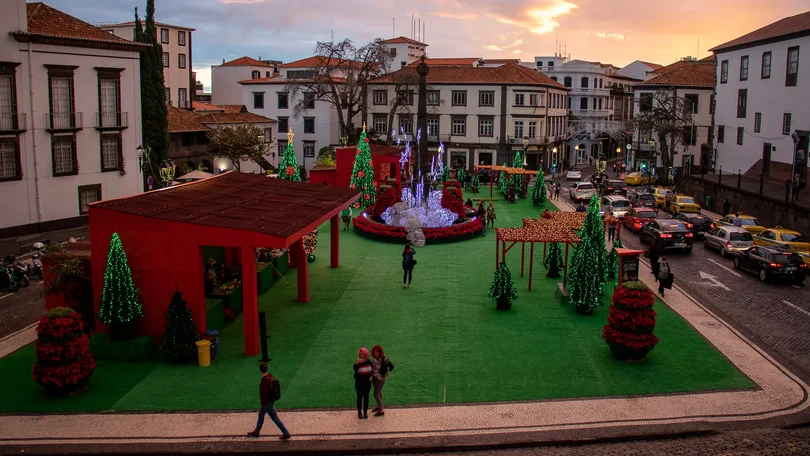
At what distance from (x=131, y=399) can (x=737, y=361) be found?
1467cm

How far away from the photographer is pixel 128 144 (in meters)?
42.3

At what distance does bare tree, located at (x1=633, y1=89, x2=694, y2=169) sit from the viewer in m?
71.4

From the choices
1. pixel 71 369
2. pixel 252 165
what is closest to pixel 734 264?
pixel 71 369

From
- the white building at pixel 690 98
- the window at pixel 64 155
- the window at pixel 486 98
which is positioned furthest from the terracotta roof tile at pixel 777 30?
the window at pixel 64 155

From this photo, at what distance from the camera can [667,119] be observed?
73.5 meters

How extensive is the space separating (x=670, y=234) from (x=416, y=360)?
20.2 m

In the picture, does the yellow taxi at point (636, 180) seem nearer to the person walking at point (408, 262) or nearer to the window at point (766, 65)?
the window at point (766, 65)

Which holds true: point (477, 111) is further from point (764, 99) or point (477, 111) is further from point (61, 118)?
point (61, 118)

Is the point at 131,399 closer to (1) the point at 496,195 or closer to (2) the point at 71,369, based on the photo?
(2) the point at 71,369

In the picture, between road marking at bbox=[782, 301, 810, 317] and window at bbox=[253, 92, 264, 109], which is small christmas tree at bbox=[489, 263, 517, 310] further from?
window at bbox=[253, 92, 264, 109]

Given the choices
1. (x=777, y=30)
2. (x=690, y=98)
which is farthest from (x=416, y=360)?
(x=690, y=98)

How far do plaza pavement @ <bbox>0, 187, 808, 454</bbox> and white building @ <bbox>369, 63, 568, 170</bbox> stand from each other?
5989cm

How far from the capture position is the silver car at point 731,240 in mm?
33500

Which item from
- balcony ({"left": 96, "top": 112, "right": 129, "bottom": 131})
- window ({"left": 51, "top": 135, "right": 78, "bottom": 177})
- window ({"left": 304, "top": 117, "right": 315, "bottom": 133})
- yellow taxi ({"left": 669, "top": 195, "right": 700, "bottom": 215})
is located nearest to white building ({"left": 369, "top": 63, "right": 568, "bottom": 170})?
window ({"left": 304, "top": 117, "right": 315, "bottom": 133})
